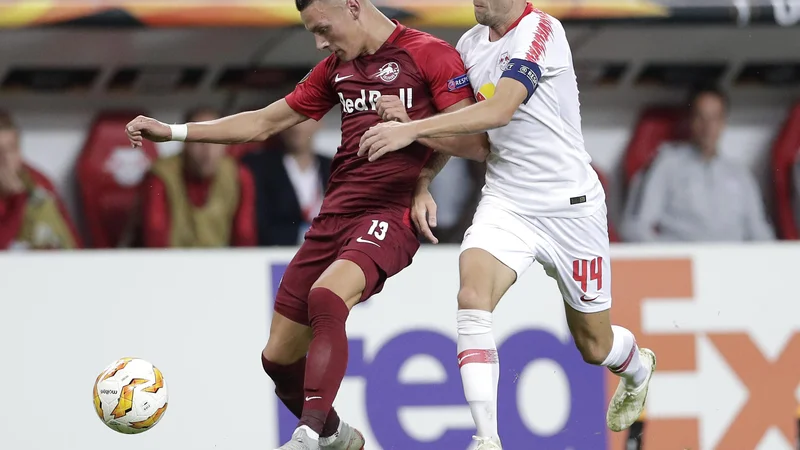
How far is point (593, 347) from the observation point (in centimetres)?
596

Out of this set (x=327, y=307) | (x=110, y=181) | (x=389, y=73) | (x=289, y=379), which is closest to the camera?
(x=327, y=307)

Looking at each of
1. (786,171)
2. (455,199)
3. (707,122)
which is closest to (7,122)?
(455,199)

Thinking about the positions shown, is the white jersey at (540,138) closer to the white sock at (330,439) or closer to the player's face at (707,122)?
the white sock at (330,439)

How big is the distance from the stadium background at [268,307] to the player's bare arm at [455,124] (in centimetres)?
248

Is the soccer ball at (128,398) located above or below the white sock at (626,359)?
above

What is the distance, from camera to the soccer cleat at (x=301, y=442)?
4.84 meters

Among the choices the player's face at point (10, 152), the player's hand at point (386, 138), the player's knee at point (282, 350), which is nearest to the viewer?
the player's hand at point (386, 138)

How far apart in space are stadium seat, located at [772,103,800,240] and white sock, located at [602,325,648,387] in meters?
→ 2.55

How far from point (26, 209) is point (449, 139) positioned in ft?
11.1

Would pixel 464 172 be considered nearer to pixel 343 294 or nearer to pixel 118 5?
pixel 118 5

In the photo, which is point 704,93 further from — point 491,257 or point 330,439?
point 330,439

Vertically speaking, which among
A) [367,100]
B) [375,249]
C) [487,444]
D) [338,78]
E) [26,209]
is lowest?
[487,444]

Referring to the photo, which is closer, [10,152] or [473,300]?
[473,300]

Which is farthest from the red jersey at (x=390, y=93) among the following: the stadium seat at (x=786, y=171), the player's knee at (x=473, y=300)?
the stadium seat at (x=786, y=171)
